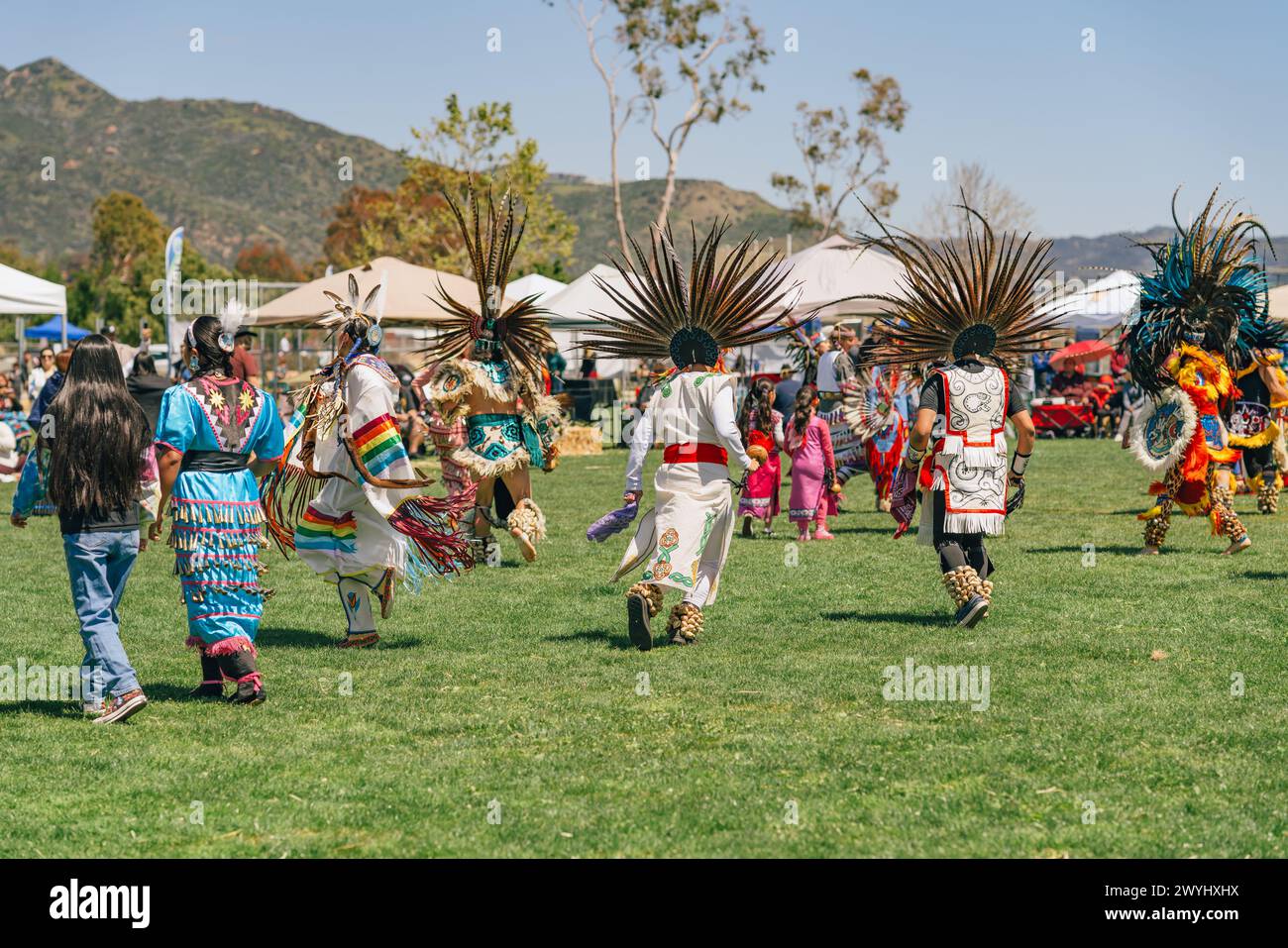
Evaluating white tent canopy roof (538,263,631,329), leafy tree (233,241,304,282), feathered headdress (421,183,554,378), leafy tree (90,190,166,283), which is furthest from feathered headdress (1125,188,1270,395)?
leafy tree (233,241,304,282)

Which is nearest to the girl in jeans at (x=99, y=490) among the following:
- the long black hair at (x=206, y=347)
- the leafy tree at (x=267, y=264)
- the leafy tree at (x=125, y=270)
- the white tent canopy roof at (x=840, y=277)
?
the long black hair at (x=206, y=347)

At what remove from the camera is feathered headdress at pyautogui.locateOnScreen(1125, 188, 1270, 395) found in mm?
11672

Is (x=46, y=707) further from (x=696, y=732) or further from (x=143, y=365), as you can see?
(x=143, y=365)

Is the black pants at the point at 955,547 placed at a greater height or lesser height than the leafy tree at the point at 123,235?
lesser

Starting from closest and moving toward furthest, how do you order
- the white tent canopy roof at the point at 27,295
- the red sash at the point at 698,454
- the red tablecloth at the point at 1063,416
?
the red sash at the point at 698,454 → the white tent canopy roof at the point at 27,295 → the red tablecloth at the point at 1063,416

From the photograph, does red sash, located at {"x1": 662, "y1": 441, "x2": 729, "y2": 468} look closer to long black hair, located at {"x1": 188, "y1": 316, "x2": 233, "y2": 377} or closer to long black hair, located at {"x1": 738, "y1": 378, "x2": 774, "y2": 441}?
long black hair, located at {"x1": 188, "y1": 316, "x2": 233, "y2": 377}

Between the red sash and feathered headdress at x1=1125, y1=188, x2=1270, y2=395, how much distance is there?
4672 mm

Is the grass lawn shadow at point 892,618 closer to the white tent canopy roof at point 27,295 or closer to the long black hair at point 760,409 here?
the long black hair at point 760,409

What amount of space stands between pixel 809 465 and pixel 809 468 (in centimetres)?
3

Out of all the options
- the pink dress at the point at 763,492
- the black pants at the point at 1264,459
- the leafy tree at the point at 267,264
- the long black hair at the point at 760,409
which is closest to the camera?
the long black hair at the point at 760,409

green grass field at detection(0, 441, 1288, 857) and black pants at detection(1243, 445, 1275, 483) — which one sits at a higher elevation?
black pants at detection(1243, 445, 1275, 483)

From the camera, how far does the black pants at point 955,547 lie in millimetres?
8977

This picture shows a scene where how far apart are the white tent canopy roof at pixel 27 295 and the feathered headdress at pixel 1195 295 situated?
1330 centimetres
